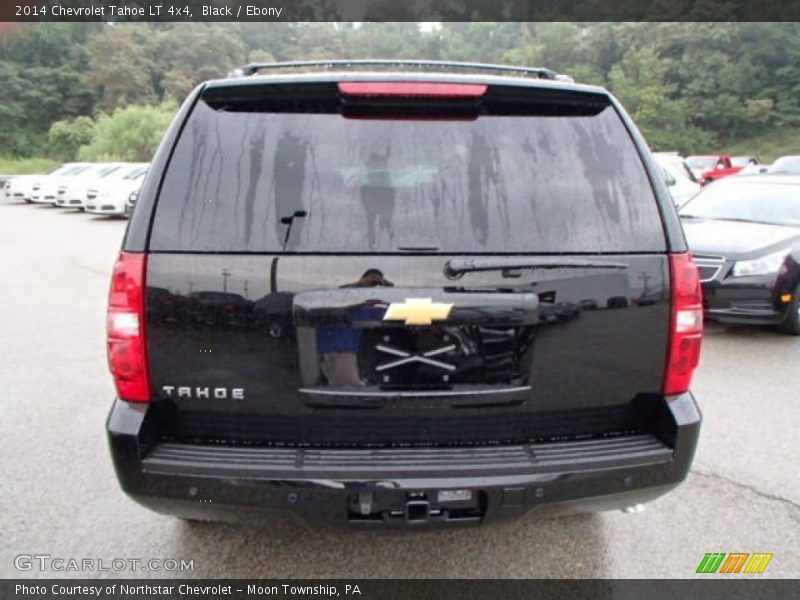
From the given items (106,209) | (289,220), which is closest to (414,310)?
(289,220)

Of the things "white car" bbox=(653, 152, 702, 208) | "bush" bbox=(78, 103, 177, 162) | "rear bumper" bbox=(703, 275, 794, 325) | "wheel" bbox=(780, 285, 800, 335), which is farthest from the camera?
"bush" bbox=(78, 103, 177, 162)

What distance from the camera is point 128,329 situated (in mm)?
2021

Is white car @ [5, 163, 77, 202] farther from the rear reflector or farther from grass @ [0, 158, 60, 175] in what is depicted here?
the rear reflector

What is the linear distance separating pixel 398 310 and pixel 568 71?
253 ft

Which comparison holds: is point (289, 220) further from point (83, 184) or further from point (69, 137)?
point (69, 137)

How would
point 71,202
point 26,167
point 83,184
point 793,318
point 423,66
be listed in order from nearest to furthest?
point 423,66, point 793,318, point 83,184, point 71,202, point 26,167

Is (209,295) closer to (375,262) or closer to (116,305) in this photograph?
(116,305)

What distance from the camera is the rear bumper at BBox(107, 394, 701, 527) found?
1959mm

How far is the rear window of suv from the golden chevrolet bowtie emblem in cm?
19

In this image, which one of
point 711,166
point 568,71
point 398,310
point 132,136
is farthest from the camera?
point 568,71

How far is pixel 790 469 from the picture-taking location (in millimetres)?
3439

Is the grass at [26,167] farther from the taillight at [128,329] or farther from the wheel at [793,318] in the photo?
the taillight at [128,329]

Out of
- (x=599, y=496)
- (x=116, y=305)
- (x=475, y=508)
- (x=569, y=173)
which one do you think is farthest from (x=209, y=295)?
(x=599, y=496)

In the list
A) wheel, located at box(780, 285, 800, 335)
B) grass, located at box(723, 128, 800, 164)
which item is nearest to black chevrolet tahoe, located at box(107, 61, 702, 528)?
wheel, located at box(780, 285, 800, 335)
